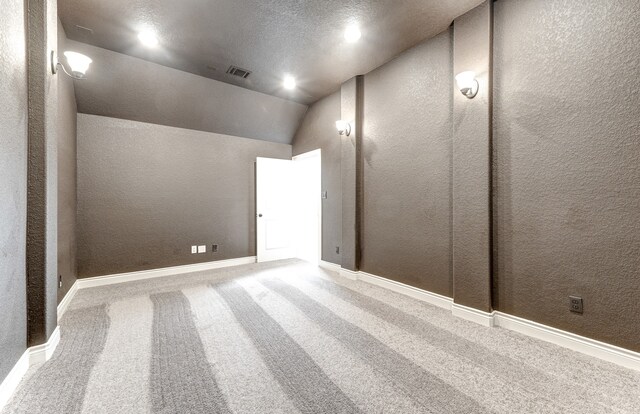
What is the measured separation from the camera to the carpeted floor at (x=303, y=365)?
1504 mm

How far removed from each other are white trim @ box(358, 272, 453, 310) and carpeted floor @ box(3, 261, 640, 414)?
0.46 ft

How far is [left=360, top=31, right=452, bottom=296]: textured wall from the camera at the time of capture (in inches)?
115

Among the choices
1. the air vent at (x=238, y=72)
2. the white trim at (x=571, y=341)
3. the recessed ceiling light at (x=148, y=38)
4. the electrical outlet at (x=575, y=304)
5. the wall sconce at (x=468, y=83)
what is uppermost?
the air vent at (x=238, y=72)

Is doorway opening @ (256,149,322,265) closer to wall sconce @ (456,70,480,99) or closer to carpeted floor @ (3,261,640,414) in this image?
carpeted floor @ (3,261,640,414)

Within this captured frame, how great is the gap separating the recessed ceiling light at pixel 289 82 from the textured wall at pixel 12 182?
270cm

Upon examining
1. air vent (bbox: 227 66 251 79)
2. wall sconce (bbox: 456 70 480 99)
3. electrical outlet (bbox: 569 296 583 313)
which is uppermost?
air vent (bbox: 227 66 251 79)

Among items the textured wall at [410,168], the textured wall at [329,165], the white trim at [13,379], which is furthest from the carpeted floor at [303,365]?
the textured wall at [329,165]

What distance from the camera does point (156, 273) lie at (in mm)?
4066

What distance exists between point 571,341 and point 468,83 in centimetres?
237

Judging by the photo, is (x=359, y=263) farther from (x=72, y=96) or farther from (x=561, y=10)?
(x=72, y=96)

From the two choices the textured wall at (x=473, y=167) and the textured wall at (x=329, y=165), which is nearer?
the textured wall at (x=473, y=167)

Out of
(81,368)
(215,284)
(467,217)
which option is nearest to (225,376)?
(81,368)

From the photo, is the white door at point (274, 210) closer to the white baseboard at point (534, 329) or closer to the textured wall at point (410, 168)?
the textured wall at point (410, 168)

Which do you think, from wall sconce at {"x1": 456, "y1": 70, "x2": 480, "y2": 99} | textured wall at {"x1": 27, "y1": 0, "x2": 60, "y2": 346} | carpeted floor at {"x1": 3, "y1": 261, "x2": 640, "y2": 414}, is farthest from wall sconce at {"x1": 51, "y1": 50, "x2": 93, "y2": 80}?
wall sconce at {"x1": 456, "y1": 70, "x2": 480, "y2": 99}
